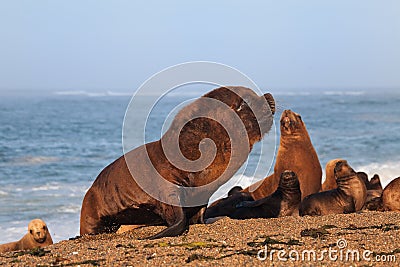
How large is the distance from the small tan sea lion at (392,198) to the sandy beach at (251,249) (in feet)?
7.65

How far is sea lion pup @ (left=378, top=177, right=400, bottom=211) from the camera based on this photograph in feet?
26.7

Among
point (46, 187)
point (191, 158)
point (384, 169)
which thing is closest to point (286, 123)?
point (191, 158)

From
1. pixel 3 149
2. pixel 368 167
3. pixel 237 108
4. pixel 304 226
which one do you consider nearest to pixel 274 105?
pixel 237 108

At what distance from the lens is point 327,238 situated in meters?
5.08

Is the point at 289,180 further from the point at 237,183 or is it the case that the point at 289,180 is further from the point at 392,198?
the point at 237,183

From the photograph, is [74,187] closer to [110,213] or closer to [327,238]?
[110,213]

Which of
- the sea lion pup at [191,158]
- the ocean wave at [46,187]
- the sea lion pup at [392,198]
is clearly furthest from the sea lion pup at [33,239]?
the ocean wave at [46,187]

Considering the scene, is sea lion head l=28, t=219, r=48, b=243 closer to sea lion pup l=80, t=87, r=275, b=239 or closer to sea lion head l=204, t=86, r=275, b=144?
sea lion pup l=80, t=87, r=275, b=239

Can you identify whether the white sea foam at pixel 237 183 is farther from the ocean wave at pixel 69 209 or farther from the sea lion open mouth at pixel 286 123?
the sea lion open mouth at pixel 286 123

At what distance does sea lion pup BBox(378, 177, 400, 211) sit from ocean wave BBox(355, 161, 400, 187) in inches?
343

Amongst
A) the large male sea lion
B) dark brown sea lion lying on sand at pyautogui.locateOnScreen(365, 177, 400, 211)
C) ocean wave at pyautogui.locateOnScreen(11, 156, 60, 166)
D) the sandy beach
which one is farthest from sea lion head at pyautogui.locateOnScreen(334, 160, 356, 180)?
ocean wave at pyautogui.locateOnScreen(11, 156, 60, 166)

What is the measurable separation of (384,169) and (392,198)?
1105 cm

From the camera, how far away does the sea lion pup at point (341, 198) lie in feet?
26.7

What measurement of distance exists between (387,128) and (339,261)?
28938mm
